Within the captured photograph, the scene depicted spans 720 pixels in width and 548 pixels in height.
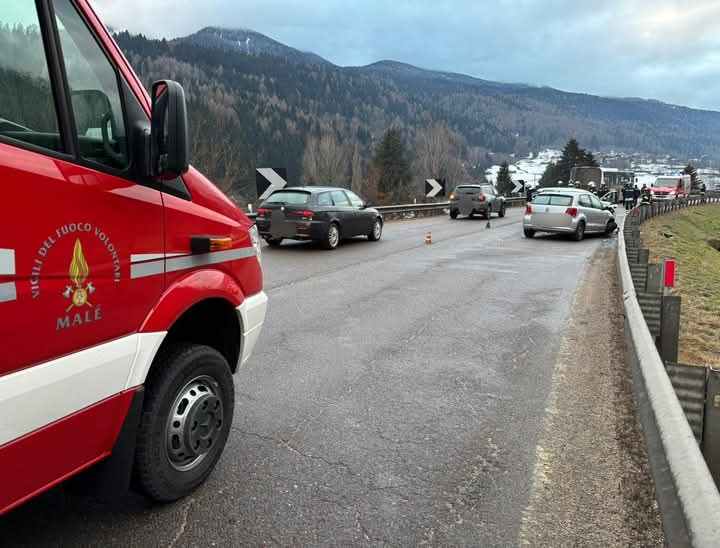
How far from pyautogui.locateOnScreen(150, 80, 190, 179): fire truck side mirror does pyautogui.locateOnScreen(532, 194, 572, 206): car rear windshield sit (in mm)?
17307

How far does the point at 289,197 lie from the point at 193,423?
37.9ft

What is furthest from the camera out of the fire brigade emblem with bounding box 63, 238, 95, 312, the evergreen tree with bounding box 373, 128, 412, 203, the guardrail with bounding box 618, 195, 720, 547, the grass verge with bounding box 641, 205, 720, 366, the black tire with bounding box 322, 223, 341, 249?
the evergreen tree with bounding box 373, 128, 412, 203

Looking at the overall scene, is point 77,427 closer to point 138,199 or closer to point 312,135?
point 138,199

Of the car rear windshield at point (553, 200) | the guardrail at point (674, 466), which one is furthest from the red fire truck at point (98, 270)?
the car rear windshield at point (553, 200)

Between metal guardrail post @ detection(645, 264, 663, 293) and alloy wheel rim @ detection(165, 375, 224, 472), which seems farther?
metal guardrail post @ detection(645, 264, 663, 293)

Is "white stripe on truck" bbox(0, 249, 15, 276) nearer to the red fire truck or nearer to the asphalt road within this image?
the red fire truck

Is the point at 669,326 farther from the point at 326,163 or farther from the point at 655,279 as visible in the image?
the point at 326,163

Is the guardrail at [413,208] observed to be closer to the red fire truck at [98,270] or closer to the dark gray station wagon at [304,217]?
the dark gray station wagon at [304,217]

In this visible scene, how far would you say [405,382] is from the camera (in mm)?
4953

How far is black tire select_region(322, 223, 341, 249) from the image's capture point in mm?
14133

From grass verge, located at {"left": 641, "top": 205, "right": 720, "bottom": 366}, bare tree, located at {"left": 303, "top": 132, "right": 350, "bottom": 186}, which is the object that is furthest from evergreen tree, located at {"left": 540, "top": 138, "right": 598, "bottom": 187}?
grass verge, located at {"left": 641, "top": 205, "right": 720, "bottom": 366}

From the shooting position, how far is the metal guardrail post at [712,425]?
345 centimetres

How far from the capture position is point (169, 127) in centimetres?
248

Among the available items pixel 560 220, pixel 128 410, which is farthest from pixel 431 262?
pixel 128 410
